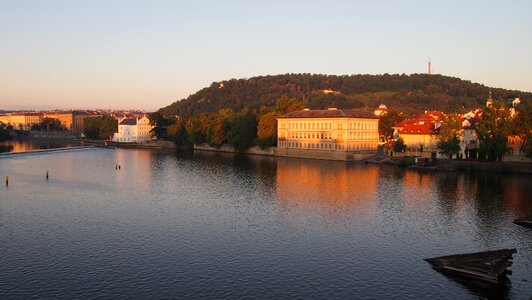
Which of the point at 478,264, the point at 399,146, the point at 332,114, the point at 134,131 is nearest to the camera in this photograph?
the point at 478,264

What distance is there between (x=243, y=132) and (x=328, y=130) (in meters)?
22.3

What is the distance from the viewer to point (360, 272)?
1083 inches

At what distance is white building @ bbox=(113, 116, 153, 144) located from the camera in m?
165

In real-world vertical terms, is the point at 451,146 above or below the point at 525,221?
above

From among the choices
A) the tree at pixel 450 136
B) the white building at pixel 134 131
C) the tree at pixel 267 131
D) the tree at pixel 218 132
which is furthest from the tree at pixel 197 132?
the tree at pixel 450 136

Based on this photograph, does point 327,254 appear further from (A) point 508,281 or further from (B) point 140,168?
(B) point 140,168

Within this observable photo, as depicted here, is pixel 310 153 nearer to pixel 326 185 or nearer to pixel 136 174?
pixel 136 174

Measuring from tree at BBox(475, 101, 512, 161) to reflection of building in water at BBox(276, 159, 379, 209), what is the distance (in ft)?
55.5

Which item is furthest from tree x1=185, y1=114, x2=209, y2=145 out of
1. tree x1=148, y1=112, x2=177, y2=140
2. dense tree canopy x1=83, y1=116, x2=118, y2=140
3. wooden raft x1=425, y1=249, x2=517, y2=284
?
wooden raft x1=425, y1=249, x2=517, y2=284

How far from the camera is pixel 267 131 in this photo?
113312mm

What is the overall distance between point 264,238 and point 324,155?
66479mm

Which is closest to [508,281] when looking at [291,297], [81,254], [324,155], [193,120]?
[291,297]

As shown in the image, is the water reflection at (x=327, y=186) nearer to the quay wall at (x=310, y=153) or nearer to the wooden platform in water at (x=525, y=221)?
the quay wall at (x=310, y=153)

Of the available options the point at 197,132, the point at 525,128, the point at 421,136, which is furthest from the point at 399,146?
the point at 197,132
